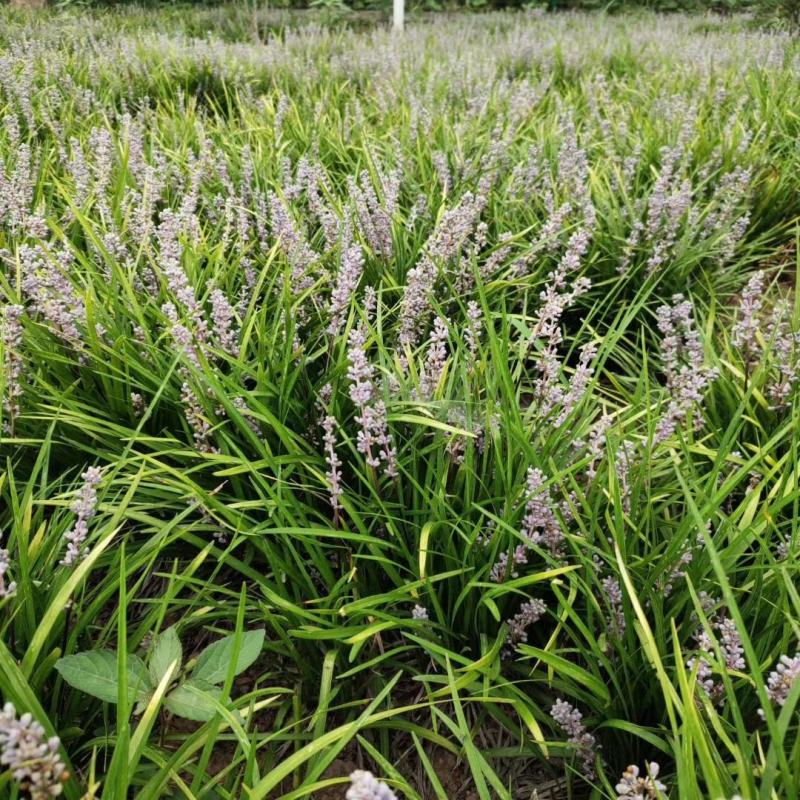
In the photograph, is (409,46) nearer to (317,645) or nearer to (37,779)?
(317,645)

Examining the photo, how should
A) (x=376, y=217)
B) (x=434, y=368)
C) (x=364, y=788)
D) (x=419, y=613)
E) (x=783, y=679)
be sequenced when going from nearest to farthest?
(x=364, y=788), (x=783, y=679), (x=419, y=613), (x=434, y=368), (x=376, y=217)

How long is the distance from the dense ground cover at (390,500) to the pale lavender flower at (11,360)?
0.01 meters

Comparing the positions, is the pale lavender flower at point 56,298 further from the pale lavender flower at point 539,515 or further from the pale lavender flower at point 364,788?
the pale lavender flower at point 364,788

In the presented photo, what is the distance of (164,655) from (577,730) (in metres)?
0.86

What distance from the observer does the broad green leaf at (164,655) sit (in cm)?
136

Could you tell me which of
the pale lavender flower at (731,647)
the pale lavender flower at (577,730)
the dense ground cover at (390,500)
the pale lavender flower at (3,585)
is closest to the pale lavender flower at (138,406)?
the dense ground cover at (390,500)

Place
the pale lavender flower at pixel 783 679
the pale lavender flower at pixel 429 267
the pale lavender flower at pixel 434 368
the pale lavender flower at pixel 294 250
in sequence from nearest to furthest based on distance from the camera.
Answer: the pale lavender flower at pixel 783 679 → the pale lavender flower at pixel 434 368 → the pale lavender flower at pixel 429 267 → the pale lavender flower at pixel 294 250

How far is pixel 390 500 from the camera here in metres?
1.91

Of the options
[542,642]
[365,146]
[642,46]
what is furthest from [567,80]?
[542,642]

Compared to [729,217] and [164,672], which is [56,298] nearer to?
[164,672]

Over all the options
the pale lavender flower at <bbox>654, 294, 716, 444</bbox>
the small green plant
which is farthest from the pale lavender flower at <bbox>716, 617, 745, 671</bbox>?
the small green plant

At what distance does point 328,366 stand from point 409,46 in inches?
261

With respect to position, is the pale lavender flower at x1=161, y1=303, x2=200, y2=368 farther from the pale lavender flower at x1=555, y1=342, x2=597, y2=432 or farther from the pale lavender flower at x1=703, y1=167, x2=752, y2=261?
the pale lavender flower at x1=703, y1=167, x2=752, y2=261

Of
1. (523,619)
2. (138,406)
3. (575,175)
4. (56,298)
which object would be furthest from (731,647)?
(575,175)
